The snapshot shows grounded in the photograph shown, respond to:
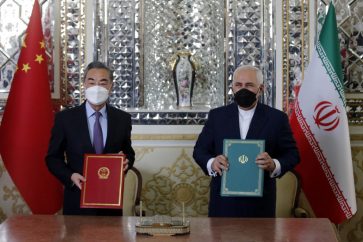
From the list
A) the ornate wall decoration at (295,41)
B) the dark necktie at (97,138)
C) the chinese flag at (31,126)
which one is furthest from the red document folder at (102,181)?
the ornate wall decoration at (295,41)

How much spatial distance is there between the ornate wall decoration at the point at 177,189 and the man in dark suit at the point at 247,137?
54.3 inches

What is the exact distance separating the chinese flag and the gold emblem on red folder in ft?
5.59

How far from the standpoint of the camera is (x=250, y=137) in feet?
13.6

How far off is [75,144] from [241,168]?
0.94 metres

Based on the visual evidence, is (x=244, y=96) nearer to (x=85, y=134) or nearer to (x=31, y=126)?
(x=85, y=134)

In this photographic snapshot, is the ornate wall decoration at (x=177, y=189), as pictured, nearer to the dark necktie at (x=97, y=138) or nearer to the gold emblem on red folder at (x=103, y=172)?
the dark necktie at (x=97, y=138)

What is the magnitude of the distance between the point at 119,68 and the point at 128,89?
0.18 m

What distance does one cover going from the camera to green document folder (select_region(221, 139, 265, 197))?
12.7 ft

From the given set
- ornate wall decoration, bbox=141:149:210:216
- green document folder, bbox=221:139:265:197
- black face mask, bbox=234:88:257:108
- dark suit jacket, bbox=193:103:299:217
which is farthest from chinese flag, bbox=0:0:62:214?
green document folder, bbox=221:139:265:197

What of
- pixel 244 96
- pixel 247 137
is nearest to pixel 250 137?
pixel 247 137

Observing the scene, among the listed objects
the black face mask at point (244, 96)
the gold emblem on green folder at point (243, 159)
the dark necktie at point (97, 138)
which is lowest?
the gold emblem on green folder at point (243, 159)

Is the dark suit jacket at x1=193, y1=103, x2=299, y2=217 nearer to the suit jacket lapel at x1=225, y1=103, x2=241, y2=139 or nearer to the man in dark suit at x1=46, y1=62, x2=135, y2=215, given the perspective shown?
the suit jacket lapel at x1=225, y1=103, x2=241, y2=139

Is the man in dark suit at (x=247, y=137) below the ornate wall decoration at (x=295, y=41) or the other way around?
below

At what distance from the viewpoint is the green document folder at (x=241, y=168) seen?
3865mm
